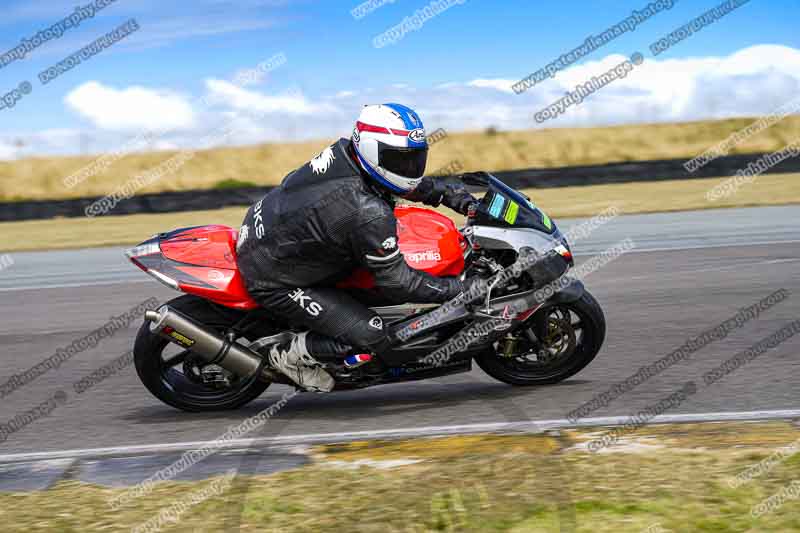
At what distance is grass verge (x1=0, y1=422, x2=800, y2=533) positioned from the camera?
3.65m

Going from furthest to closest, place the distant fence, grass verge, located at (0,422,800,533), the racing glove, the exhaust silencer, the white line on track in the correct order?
1. the distant fence
2. the racing glove
3. the exhaust silencer
4. the white line on track
5. grass verge, located at (0,422,800,533)

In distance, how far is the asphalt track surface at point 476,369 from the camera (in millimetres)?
5434

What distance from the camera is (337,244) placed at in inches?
A: 205

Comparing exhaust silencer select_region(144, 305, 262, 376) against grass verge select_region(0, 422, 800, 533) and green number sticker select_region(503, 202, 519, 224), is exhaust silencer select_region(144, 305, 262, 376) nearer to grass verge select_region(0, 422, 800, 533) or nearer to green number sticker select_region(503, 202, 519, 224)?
grass verge select_region(0, 422, 800, 533)

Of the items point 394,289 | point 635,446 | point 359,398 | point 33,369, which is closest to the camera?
point 635,446

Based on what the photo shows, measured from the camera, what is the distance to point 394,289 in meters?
5.22

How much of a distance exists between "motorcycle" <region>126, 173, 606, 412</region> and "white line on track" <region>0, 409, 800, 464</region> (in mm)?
456

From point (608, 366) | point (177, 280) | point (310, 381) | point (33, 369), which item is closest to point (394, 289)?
point (310, 381)

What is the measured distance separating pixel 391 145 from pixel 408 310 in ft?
3.16

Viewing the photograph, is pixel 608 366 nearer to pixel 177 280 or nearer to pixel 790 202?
pixel 177 280

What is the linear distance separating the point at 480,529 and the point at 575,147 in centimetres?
2827
